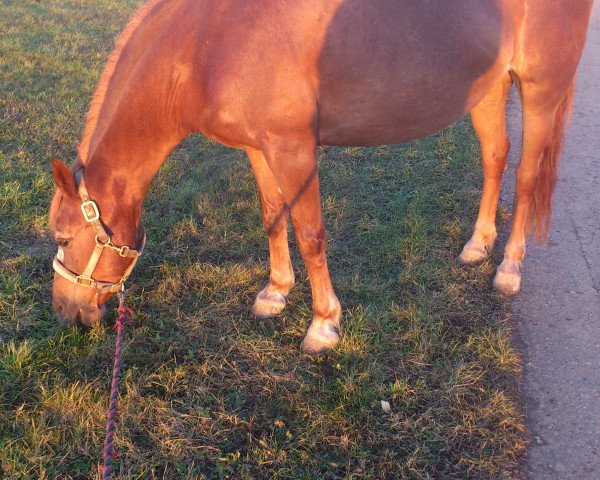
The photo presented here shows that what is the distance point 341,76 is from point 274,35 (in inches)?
14.1

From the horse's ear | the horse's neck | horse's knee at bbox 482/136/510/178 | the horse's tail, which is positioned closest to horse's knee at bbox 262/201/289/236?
the horse's neck

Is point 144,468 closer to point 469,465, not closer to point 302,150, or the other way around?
point 469,465

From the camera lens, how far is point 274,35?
7.63 ft

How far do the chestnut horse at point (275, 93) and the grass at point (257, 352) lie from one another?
0.98 ft

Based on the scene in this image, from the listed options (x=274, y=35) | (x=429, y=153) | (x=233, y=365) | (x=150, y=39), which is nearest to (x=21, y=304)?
(x=233, y=365)

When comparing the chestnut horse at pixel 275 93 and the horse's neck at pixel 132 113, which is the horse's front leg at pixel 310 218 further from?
the horse's neck at pixel 132 113

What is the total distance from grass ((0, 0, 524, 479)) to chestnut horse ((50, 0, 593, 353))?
0.30 meters

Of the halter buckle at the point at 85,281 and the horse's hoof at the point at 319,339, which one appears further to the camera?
the horse's hoof at the point at 319,339

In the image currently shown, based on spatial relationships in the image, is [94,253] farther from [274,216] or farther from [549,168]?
[549,168]

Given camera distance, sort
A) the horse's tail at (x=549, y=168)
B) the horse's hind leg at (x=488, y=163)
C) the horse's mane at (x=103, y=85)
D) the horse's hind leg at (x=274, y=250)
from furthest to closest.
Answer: the horse's hind leg at (x=488, y=163), the horse's tail at (x=549, y=168), the horse's hind leg at (x=274, y=250), the horse's mane at (x=103, y=85)

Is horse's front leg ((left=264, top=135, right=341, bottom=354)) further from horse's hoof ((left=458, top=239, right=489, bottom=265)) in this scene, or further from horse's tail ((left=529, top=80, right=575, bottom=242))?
horse's tail ((left=529, top=80, right=575, bottom=242))

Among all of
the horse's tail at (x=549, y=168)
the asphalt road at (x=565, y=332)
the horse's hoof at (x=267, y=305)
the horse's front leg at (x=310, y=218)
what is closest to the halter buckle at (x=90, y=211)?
the horse's front leg at (x=310, y=218)

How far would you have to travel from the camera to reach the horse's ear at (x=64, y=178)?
2195mm

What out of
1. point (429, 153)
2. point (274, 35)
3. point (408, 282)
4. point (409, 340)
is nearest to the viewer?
point (274, 35)
